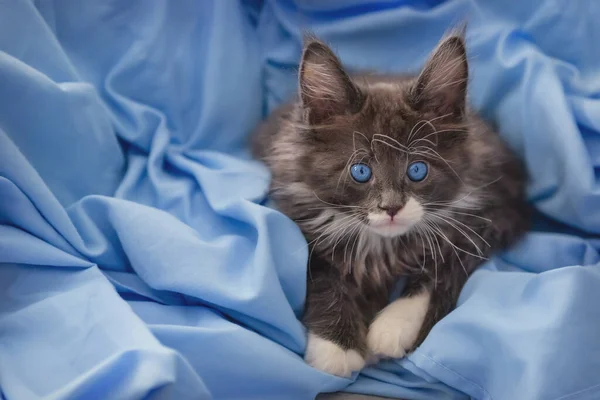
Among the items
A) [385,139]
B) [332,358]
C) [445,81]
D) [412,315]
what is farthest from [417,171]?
[332,358]

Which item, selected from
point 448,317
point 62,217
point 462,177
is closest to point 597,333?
point 448,317

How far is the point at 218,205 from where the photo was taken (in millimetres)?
1845

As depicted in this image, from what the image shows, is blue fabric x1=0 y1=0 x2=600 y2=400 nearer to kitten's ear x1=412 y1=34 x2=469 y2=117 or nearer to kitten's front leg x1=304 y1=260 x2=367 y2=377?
kitten's front leg x1=304 y1=260 x2=367 y2=377

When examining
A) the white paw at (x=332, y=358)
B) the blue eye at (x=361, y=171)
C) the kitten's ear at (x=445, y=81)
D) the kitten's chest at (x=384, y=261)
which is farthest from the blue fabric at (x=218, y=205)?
the kitten's ear at (x=445, y=81)

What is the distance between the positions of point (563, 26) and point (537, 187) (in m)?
0.58

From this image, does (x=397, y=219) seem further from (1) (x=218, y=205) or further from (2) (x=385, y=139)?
(1) (x=218, y=205)

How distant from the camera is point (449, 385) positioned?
1.63 metres

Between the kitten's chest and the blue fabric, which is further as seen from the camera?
the kitten's chest

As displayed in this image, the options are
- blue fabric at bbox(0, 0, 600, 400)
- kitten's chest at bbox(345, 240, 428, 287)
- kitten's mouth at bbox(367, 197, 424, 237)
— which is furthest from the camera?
kitten's chest at bbox(345, 240, 428, 287)

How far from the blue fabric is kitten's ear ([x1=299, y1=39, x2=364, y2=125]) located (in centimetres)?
32

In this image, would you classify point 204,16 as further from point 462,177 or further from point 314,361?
point 314,361

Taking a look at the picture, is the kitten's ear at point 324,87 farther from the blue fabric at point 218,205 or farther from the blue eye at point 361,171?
the blue fabric at point 218,205

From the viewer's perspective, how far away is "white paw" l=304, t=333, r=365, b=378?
1.62 meters

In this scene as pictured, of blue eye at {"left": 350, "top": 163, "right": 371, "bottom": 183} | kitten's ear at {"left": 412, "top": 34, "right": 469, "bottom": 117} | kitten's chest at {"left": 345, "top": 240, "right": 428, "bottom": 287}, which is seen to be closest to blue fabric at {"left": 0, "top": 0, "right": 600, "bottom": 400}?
kitten's chest at {"left": 345, "top": 240, "right": 428, "bottom": 287}
